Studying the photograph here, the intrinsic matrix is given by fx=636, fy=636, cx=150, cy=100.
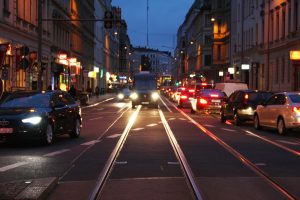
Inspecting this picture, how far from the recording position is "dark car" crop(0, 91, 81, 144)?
1647 cm

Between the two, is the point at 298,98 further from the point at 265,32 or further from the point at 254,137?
the point at 265,32

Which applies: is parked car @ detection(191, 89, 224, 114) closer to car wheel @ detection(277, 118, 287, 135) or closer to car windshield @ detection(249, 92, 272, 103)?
car windshield @ detection(249, 92, 272, 103)

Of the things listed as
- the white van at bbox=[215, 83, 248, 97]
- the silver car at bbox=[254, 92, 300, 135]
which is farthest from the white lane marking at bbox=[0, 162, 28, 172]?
the white van at bbox=[215, 83, 248, 97]

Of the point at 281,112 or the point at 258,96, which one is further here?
the point at 258,96

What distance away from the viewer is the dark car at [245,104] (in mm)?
26422

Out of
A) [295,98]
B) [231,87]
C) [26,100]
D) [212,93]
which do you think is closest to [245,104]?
[295,98]

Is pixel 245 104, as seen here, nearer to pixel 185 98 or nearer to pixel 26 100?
pixel 26 100

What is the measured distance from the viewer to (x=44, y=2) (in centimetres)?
5228

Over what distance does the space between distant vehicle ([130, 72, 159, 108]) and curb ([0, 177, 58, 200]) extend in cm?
3866

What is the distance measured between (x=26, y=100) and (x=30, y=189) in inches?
362

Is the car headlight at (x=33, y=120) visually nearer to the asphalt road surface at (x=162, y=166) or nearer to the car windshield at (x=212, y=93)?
the asphalt road surface at (x=162, y=166)

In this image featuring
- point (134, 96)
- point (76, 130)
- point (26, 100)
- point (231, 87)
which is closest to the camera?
point (26, 100)

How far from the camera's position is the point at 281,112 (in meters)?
21.8

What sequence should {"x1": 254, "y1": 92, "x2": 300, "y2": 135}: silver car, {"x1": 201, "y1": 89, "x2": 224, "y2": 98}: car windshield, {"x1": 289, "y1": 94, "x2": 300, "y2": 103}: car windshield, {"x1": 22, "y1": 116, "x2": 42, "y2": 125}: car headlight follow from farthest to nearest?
1. {"x1": 201, "y1": 89, "x2": 224, "y2": 98}: car windshield
2. {"x1": 289, "y1": 94, "x2": 300, "y2": 103}: car windshield
3. {"x1": 254, "y1": 92, "x2": 300, "y2": 135}: silver car
4. {"x1": 22, "y1": 116, "x2": 42, "y2": 125}: car headlight
